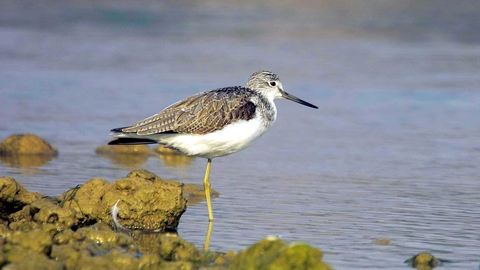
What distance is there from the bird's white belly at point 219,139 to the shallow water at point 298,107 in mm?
655

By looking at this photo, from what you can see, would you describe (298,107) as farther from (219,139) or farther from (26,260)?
(26,260)

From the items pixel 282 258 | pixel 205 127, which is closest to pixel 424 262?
pixel 282 258

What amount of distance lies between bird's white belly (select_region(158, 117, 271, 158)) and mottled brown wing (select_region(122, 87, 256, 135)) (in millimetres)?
65

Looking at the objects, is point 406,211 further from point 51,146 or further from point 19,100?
point 19,100

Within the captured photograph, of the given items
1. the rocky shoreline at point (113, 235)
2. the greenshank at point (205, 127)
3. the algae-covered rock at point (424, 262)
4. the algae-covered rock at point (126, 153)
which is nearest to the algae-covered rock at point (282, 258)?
the rocky shoreline at point (113, 235)

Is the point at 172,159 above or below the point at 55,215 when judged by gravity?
above

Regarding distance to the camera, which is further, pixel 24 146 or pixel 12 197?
pixel 24 146

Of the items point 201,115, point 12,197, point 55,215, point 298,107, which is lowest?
point 55,215

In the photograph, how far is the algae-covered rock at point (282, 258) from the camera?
5.88 m

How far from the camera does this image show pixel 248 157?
12.2 metres

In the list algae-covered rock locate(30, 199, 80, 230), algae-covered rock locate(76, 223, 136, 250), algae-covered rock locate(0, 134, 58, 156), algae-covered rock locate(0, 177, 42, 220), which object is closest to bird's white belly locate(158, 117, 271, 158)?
algae-covered rock locate(0, 177, 42, 220)

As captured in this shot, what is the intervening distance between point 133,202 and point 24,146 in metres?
4.16

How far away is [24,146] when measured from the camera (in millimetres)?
11641

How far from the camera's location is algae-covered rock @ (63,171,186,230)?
26.3 feet
